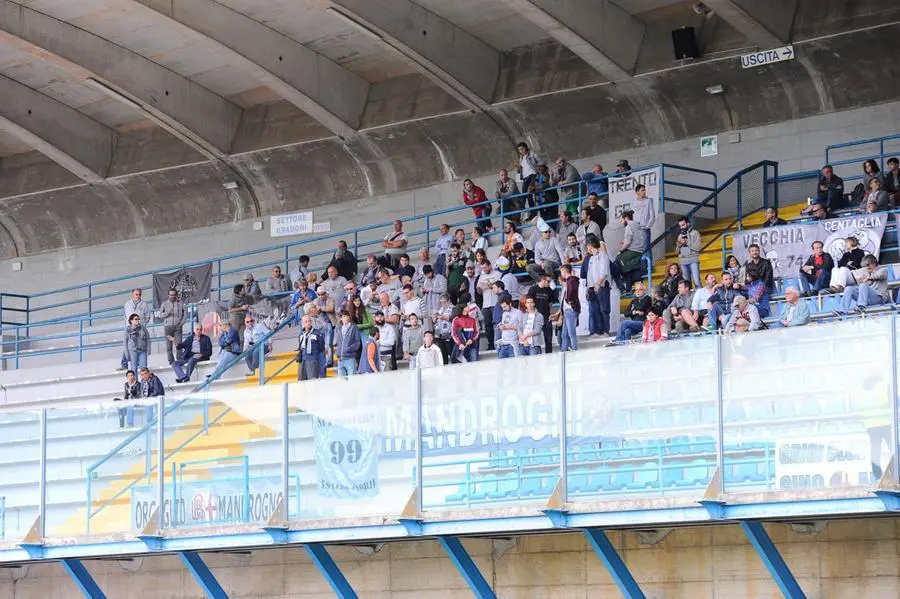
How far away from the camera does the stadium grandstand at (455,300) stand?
14.2 metres

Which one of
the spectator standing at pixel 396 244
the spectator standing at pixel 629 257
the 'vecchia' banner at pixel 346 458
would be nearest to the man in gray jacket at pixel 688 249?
the spectator standing at pixel 629 257

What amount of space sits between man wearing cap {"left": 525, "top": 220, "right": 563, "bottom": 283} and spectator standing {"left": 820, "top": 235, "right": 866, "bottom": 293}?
15.2 ft

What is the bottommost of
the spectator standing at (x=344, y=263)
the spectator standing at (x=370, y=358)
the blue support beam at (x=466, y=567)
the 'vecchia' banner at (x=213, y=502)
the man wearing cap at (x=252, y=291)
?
the blue support beam at (x=466, y=567)

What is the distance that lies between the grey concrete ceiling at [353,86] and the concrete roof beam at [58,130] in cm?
4

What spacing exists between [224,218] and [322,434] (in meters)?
18.7

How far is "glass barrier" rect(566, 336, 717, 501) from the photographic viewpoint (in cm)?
1374

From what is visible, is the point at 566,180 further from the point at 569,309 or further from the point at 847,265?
the point at 847,265

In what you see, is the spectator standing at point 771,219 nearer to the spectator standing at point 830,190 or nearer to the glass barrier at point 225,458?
the spectator standing at point 830,190

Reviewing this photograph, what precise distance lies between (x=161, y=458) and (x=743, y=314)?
693cm

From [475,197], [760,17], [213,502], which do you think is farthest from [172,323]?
[760,17]

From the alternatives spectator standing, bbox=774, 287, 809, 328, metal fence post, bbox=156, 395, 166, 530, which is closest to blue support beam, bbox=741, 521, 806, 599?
spectator standing, bbox=774, 287, 809, 328

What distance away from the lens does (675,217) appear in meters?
25.6

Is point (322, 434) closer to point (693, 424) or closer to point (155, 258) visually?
point (693, 424)

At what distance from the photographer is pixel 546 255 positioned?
23.7 metres
